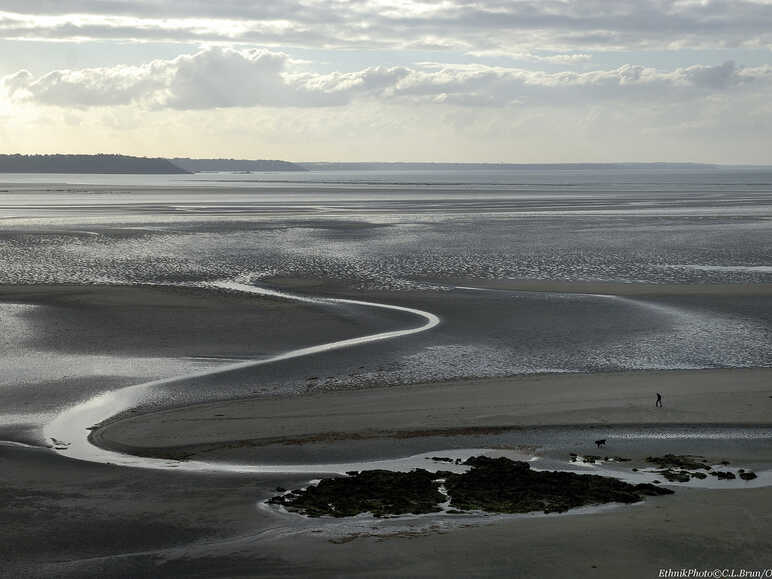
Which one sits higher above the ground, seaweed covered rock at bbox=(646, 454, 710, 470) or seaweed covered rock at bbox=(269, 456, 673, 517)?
seaweed covered rock at bbox=(269, 456, 673, 517)

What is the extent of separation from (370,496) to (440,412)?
5560mm

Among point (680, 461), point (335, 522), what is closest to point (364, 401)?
point (680, 461)

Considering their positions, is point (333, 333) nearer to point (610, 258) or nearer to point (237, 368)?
point (237, 368)

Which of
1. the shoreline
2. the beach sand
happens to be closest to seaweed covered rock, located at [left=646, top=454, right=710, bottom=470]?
the beach sand

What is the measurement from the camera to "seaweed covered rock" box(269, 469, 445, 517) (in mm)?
13398

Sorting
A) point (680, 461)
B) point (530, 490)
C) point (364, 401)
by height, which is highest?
point (530, 490)

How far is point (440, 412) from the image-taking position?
19.3 meters

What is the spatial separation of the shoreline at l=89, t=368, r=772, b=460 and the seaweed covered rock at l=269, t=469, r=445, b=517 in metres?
2.77

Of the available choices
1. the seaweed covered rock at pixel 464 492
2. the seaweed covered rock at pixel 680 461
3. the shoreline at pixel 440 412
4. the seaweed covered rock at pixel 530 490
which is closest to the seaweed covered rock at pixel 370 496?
the seaweed covered rock at pixel 464 492

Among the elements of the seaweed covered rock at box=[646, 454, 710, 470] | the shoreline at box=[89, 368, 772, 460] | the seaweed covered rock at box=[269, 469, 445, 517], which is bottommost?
the shoreline at box=[89, 368, 772, 460]

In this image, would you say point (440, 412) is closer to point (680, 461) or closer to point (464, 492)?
point (680, 461)

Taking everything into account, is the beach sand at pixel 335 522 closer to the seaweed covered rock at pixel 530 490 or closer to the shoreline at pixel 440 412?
the shoreline at pixel 440 412

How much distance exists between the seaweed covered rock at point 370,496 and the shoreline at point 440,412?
277 centimetres

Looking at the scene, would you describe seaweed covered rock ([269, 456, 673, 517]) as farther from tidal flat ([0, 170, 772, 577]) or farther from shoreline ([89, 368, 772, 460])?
shoreline ([89, 368, 772, 460])
